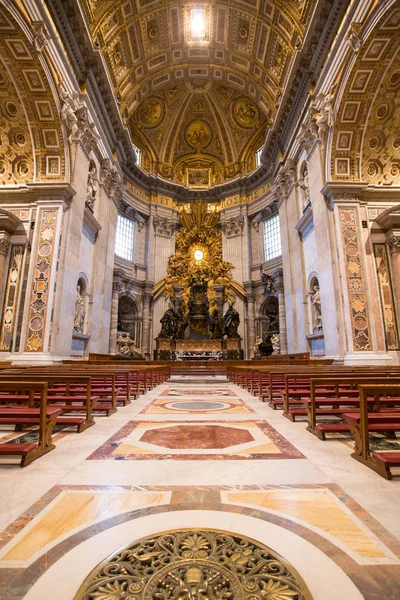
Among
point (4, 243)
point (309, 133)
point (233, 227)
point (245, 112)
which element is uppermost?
point (245, 112)

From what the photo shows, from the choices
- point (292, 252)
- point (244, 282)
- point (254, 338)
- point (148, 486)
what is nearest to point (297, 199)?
point (292, 252)

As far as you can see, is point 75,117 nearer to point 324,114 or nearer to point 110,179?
point 110,179

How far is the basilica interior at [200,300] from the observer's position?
1378 mm

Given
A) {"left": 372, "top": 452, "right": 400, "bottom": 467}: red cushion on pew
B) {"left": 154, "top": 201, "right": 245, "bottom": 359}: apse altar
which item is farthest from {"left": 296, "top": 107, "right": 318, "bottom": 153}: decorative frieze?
{"left": 372, "top": 452, "right": 400, "bottom": 467}: red cushion on pew

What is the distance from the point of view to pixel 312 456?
8.46 ft

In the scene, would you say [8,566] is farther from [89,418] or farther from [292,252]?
[292,252]

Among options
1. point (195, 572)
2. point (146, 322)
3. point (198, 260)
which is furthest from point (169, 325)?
point (195, 572)

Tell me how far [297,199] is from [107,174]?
9988 millimetres

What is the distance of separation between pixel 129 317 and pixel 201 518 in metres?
21.2

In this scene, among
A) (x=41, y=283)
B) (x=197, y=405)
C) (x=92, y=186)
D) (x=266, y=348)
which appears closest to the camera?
(x=197, y=405)

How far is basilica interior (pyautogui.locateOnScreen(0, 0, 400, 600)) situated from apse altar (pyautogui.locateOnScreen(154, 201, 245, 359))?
0.53 ft

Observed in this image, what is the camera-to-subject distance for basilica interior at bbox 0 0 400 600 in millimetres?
1378

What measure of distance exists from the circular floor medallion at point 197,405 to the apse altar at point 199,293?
14.0 meters

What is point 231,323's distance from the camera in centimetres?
2056
